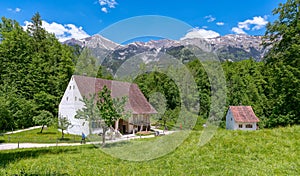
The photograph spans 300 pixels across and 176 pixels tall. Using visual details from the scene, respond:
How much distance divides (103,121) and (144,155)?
23.6 feet

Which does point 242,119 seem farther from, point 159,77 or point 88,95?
point 88,95

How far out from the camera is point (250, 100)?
1688 inches

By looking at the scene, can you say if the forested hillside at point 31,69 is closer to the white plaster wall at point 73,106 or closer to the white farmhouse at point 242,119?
the white plaster wall at point 73,106

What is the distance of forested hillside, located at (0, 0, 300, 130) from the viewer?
73.0ft

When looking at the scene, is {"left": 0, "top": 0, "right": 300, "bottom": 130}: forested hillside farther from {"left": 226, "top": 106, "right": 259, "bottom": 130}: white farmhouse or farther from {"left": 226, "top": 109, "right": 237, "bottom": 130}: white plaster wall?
{"left": 226, "top": 106, "right": 259, "bottom": 130}: white farmhouse

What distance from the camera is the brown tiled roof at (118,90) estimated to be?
28125 mm

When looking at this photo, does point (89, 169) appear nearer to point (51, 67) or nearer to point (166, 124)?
point (166, 124)

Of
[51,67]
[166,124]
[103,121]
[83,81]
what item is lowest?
[166,124]

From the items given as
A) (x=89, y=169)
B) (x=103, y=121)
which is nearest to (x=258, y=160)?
(x=89, y=169)

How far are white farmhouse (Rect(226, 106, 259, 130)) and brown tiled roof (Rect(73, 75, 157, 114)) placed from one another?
12.7m

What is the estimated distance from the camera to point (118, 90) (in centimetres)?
2984

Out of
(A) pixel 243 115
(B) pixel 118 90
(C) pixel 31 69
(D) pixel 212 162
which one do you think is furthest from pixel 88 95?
(A) pixel 243 115

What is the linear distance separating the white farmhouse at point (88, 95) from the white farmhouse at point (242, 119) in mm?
12652

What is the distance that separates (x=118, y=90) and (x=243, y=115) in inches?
786
